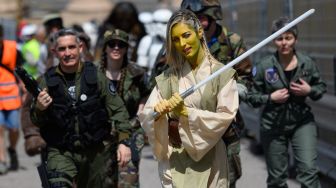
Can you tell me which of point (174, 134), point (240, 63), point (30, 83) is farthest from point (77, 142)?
point (240, 63)

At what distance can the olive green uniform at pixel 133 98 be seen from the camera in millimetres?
7613

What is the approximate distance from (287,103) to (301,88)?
0.85 ft

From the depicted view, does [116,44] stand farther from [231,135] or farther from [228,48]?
[231,135]

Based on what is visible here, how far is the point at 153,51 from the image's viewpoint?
11.8 metres

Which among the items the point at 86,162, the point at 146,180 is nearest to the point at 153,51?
the point at 146,180

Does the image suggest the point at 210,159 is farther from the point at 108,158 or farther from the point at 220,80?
the point at 108,158

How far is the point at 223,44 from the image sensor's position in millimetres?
7012

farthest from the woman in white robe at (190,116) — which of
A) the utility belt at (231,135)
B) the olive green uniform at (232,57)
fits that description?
the olive green uniform at (232,57)

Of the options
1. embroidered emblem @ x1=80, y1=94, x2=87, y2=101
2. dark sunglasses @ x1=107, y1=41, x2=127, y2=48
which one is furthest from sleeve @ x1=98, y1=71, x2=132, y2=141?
dark sunglasses @ x1=107, y1=41, x2=127, y2=48

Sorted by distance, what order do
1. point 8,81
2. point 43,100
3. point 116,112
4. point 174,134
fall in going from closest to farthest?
point 174,134
point 43,100
point 116,112
point 8,81

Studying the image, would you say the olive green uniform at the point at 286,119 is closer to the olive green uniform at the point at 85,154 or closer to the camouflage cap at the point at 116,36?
the camouflage cap at the point at 116,36

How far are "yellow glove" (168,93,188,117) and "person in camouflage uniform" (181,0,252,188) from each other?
52.1 inches

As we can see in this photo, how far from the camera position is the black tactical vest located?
654cm

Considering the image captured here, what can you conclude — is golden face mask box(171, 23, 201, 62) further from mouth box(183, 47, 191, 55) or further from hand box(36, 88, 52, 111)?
hand box(36, 88, 52, 111)
